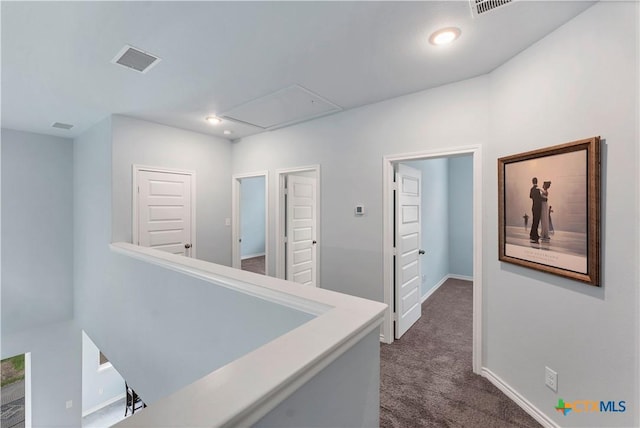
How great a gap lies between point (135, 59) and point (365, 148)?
2215mm

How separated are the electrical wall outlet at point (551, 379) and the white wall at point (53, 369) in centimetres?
617

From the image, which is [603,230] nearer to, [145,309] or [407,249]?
[407,249]

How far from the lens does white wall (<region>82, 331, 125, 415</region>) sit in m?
6.36

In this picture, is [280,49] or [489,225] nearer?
[280,49]

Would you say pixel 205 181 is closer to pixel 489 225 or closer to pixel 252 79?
pixel 252 79

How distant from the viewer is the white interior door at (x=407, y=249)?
2927 mm

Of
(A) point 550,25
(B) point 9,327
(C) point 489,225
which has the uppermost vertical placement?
(A) point 550,25

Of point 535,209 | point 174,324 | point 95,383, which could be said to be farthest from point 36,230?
point 535,209

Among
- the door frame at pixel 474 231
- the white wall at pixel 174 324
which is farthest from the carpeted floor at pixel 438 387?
the white wall at pixel 174 324

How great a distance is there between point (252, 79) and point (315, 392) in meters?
2.43

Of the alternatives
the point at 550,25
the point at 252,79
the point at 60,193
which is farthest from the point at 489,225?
the point at 60,193

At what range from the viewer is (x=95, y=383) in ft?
21.4

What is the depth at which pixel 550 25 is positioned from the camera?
1.68 meters

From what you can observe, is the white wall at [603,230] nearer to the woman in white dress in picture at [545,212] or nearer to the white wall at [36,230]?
the woman in white dress in picture at [545,212]
